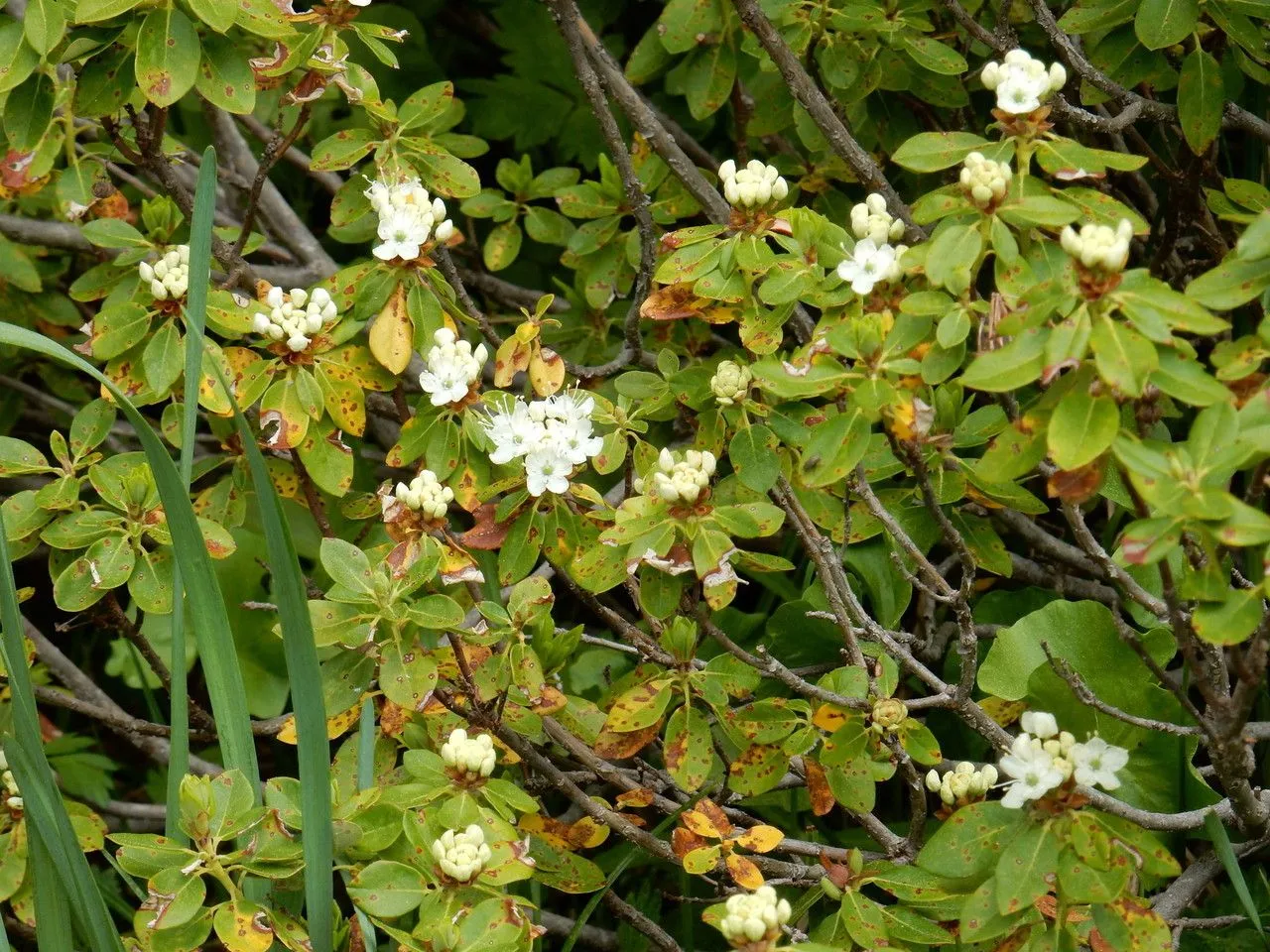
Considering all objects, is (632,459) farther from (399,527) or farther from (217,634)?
(217,634)

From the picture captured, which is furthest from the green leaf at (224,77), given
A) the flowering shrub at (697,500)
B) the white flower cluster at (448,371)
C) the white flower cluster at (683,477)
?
the white flower cluster at (683,477)

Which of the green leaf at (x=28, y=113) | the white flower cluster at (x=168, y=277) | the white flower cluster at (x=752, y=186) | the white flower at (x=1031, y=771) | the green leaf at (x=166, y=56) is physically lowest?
the white flower at (x=1031, y=771)

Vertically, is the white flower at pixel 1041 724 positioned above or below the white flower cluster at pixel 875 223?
below

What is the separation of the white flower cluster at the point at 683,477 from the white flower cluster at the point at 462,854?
1.28ft

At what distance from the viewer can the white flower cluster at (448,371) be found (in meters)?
1.64

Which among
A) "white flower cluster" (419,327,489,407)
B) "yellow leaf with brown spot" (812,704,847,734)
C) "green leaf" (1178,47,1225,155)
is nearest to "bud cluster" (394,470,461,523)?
"white flower cluster" (419,327,489,407)

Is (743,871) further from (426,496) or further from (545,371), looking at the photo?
(545,371)

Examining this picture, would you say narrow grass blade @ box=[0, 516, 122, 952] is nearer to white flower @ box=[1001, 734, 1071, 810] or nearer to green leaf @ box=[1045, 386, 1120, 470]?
white flower @ box=[1001, 734, 1071, 810]

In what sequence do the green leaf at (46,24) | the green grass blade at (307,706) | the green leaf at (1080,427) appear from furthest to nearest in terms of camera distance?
the green leaf at (46,24), the green grass blade at (307,706), the green leaf at (1080,427)

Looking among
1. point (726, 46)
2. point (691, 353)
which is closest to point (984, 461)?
point (691, 353)

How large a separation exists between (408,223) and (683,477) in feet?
1.72

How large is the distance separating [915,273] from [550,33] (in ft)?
5.02

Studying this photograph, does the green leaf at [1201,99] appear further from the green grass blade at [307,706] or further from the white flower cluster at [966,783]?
the green grass blade at [307,706]

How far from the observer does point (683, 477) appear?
1450 mm
